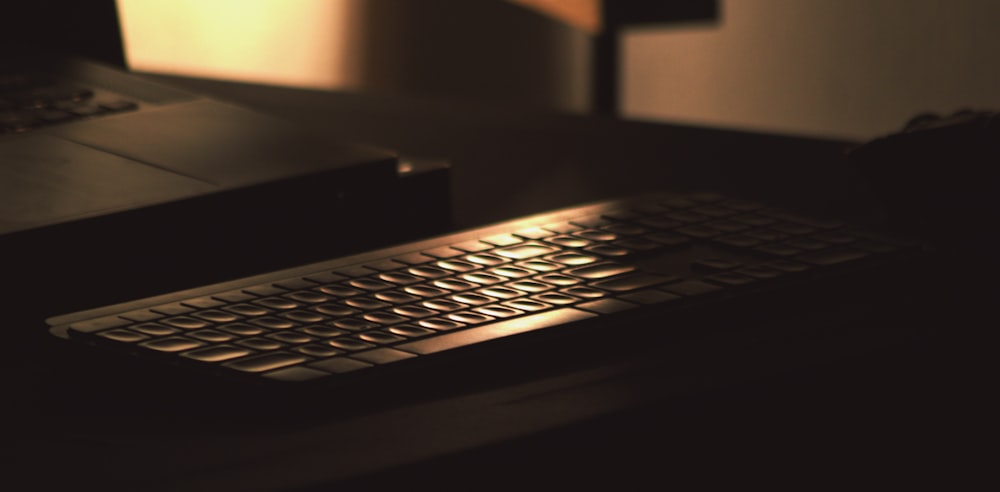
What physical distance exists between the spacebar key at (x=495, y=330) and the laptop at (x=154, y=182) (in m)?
0.21

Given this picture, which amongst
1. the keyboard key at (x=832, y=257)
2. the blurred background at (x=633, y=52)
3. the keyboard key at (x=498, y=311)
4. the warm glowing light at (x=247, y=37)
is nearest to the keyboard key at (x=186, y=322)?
the keyboard key at (x=498, y=311)

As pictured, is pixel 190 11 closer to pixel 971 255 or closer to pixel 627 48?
pixel 627 48

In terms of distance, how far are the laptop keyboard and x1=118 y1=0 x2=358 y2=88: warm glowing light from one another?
67.6 inches

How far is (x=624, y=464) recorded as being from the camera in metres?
0.43

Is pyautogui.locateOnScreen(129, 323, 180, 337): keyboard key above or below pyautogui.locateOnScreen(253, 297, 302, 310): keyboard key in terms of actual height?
below

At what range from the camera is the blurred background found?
249 centimetres

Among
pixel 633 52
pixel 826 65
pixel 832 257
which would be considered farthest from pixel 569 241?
pixel 633 52

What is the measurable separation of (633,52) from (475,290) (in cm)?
304

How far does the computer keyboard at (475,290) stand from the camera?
0.45 meters

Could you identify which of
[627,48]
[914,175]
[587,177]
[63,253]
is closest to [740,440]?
[914,175]

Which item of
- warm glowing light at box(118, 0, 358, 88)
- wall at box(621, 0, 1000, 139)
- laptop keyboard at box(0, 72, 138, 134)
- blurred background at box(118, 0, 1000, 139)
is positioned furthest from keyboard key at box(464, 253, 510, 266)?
warm glowing light at box(118, 0, 358, 88)

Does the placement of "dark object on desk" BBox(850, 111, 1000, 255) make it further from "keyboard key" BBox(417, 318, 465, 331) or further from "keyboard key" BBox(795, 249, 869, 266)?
"keyboard key" BBox(417, 318, 465, 331)

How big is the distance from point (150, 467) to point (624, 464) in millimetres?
167

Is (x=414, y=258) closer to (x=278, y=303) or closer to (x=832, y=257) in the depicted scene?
(x=278, y=303)
